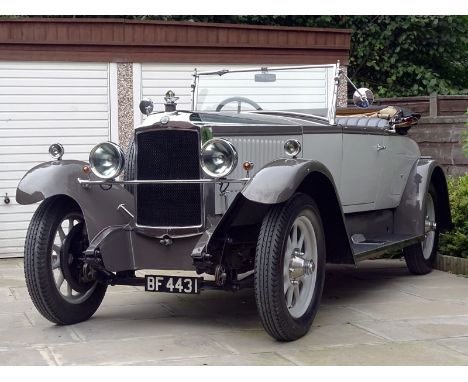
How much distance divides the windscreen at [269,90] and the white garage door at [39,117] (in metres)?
2.68

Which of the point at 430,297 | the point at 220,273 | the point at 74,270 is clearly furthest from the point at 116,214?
the point at 430,297

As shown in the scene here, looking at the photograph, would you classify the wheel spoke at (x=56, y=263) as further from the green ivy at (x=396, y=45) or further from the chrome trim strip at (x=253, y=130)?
the green ivy at (x=396, y=45)

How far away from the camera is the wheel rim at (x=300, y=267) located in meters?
5.16

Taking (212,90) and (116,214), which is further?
(212,90)

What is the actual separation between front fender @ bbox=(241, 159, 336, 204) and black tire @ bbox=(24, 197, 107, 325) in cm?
145

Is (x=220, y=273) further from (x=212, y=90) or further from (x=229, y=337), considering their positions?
(x=212, y=90)

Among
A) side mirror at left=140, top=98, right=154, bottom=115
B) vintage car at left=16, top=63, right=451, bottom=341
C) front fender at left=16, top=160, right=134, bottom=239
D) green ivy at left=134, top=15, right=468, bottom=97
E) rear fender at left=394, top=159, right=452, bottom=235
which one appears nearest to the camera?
vintage car at left=16, top=63, right=451, bottom=341

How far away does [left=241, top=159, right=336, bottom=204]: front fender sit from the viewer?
4844 mm

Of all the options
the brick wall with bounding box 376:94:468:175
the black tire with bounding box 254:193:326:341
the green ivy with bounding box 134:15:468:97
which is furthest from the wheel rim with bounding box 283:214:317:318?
the green ivy with bounding box 134:15:468:97

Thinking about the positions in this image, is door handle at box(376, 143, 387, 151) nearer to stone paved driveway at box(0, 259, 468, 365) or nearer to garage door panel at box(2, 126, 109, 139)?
stone paved driveway at box(0, 259, 468, 365)

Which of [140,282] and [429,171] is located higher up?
[429,171]

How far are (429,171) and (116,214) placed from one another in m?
3.20

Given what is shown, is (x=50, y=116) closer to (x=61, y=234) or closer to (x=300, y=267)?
(x=61, y=234)

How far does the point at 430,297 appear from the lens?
6504 mm
